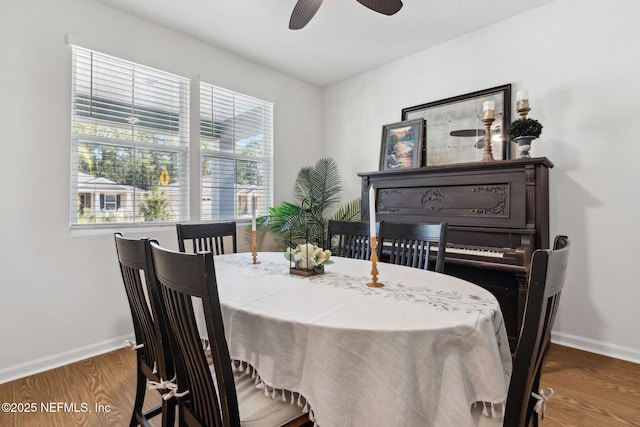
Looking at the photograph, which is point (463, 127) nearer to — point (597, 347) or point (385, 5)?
point (385, 5)

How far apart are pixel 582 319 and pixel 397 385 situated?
2.49 meters

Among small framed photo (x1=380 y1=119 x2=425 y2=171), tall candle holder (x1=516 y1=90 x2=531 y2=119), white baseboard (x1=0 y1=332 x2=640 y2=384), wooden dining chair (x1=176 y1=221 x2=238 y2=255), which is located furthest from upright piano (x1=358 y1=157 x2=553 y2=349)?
wooden dining chair (x1=176 y1=221 x2=238 y2=255)

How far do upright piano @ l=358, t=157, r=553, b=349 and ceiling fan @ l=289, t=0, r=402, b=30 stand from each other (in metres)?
1.29

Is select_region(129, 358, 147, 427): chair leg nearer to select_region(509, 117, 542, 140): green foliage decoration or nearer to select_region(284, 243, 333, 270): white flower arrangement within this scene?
select_region(284, 243, 333, 270): white flower arrangement

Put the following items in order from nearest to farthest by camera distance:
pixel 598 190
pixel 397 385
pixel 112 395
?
pixel 397 385 → pixel 112 395 → pixel 598 190

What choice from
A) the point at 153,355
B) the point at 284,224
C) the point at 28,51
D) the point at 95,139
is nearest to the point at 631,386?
the point at 153,355

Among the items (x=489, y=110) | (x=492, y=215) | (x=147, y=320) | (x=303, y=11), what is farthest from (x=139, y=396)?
(x=489, y=110)

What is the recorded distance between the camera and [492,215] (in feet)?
8.03

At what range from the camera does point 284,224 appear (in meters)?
3.58

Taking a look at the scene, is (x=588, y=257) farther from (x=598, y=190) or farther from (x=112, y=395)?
(x=112, y=395)

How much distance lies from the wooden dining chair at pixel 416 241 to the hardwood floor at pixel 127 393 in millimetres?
1000

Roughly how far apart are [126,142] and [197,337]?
96.3 inches

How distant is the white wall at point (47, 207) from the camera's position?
6.96ft

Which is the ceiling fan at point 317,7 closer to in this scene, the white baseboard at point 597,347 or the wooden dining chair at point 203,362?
the wooden dining chair at point 203,362
